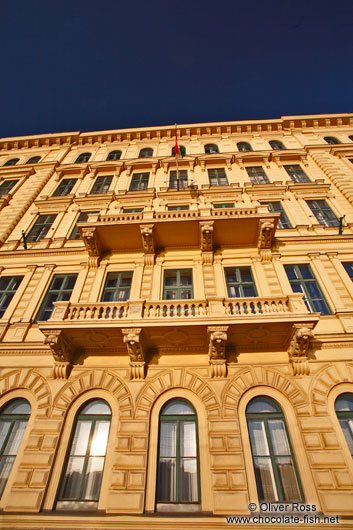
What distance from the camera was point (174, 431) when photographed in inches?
345

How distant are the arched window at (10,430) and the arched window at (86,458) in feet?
5.75

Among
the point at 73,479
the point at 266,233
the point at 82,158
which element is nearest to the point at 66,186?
the point at 82,158

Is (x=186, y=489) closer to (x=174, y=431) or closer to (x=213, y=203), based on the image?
(x=174, y=431)

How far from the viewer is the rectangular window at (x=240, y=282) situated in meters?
12.3

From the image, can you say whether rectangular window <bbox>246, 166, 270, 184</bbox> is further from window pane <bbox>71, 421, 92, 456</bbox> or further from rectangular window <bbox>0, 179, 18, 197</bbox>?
rectangular window <bbox>0, 179, 18, 197</bbox>

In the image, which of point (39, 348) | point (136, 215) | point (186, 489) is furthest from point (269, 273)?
point (39, 348)

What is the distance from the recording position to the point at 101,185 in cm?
2017

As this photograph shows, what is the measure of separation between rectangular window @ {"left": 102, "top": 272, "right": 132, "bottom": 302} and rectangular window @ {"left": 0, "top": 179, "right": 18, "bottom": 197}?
12.9m

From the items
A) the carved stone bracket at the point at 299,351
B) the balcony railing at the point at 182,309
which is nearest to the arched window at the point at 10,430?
the balcony railing at the point at 182,309

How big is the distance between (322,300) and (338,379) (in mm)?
3510

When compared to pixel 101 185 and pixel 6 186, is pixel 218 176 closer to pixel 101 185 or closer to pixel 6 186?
pixel 101 185

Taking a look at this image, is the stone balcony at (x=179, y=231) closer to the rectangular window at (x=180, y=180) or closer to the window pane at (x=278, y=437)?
the rectangular window at (x=180, y=180)

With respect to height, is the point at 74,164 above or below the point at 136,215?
above

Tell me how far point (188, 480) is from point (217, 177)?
17.3 metres
